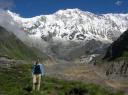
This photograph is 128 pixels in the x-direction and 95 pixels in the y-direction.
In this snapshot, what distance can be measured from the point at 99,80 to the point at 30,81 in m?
11.0

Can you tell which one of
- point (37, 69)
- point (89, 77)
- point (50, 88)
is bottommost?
point (50, 88)

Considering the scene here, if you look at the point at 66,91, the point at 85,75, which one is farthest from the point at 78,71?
the point at 66,91

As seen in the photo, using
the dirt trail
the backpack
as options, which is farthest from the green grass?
the dirt trail

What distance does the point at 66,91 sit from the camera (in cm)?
4541

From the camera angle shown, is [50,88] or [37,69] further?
[50,88]

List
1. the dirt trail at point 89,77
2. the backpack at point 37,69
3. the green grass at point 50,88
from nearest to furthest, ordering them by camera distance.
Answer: the green grass at point 50,88 < the backpack at point 37,69 < the dirt trail at point 89,77

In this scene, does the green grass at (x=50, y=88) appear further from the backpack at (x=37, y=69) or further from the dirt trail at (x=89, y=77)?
the dirt trail at (x=89, y=77)

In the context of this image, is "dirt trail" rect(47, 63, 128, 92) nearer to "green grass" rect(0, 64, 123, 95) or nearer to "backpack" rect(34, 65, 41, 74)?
"green grass" rect(0, 64, 123, 95)

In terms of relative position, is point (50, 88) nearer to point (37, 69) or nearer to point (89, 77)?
point (37, 69)

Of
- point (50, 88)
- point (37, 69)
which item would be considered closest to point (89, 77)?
point (50, 88)

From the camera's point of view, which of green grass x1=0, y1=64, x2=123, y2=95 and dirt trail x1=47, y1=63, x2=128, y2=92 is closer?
green grass x1=0, y1=64, x2=123, y2=95

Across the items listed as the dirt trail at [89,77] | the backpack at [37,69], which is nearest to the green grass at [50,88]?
the backpack at [37,69]

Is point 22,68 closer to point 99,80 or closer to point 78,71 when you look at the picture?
point 78,71

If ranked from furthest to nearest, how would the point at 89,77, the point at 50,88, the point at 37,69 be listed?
1. the point at 89,77
2. the point at 50,88
3. the point at 37,69
